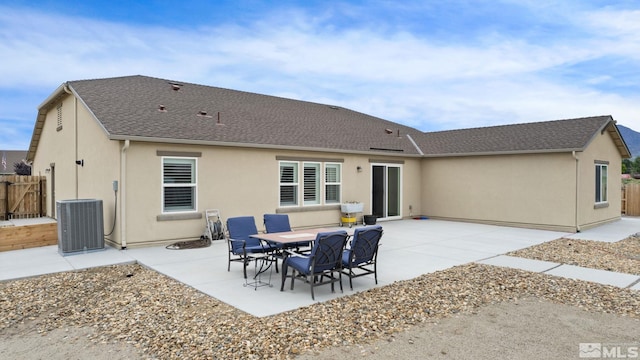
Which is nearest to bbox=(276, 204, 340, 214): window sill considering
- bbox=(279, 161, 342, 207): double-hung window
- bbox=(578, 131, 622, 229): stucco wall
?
bbox=(279, 161, 342, 207): double-hung window

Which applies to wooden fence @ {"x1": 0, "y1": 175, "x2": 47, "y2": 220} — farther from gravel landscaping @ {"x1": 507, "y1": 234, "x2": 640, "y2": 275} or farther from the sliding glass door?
gravel landscaping @ {"x1": 507, "y1": 234, "x2": 640, "y2": 275}

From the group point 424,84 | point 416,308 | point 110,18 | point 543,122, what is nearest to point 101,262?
point 416,308

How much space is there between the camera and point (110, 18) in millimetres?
15203

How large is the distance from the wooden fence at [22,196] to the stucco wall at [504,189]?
53.8 ft

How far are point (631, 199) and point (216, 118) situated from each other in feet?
64.3

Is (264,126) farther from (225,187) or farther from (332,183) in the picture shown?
(332,183)

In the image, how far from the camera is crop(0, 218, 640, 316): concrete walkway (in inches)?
234

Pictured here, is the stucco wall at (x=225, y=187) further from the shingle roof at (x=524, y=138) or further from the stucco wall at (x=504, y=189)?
the shingle roof at (x=524, y=138)

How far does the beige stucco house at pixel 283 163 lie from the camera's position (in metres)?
10.1

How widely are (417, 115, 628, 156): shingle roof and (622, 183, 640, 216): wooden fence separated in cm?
270

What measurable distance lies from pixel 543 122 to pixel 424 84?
394 inches

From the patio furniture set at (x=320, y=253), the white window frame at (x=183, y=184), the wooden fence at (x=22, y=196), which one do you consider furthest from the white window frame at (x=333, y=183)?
the wooden fence at (x=22, y=196)

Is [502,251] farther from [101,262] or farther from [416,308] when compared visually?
[101,262]

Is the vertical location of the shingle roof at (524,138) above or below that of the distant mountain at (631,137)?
below
